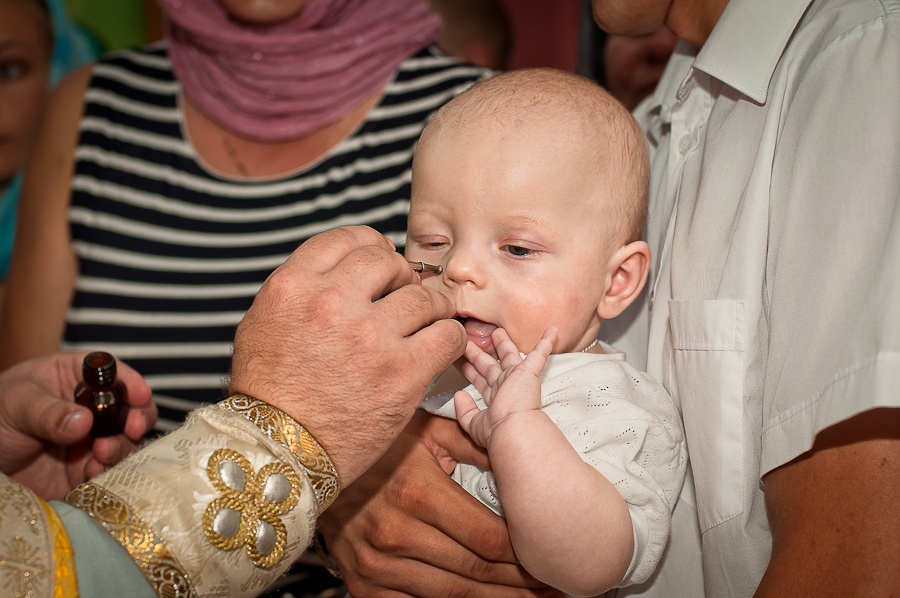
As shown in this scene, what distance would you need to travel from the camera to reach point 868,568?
0.80m

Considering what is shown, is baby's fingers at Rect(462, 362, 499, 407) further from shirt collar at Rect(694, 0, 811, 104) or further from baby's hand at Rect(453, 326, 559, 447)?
shirt collar at Rect(694, 0, 811, 104)

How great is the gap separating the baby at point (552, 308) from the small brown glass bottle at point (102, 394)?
2.24 feet

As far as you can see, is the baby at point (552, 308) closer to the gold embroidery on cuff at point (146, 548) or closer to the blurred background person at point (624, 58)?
the gold embroidery on cuff at point (146, 548)

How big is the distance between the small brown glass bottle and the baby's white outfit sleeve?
0.76 metres

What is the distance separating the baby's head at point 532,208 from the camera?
1.18 m

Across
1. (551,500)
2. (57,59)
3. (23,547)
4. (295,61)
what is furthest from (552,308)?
(57,59)

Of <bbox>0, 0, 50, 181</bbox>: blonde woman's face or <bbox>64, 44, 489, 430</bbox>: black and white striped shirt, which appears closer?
<bbox>64, 44, 489, 430</bbox>: black and white striped shirt

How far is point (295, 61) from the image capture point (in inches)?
84.0

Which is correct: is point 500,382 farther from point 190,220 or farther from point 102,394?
point 190,220

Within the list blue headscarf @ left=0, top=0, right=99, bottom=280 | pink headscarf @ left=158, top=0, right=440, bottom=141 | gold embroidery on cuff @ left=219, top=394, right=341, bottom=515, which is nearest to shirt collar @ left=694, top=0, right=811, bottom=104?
gold embroidery on cuff @ left=219, top=394, right=341, bottom=515

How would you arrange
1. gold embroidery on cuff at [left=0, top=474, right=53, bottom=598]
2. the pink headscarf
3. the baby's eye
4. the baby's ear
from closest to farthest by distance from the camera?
gold embroidery on cuff at [left=0, top=474, right=53, bottom=598] → the baby's eye → the baby's ear → the pink headscarf

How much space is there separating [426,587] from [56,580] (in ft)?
2.18

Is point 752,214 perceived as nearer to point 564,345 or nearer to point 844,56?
point 844,56

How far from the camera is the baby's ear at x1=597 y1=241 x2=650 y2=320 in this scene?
1.31 meters
